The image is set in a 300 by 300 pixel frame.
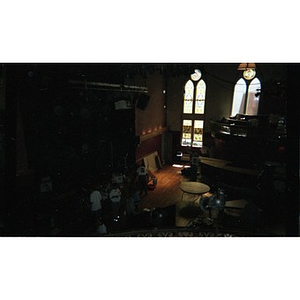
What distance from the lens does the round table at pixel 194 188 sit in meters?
4.07

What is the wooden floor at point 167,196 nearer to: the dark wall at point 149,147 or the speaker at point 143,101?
the dark wall at point 149,147

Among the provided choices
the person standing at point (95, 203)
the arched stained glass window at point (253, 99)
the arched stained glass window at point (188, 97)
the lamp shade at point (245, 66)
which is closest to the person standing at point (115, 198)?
the person standing at point (95, 203)

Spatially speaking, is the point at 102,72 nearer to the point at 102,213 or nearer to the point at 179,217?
the point at 102,213

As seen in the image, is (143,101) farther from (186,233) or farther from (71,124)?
(186,233)

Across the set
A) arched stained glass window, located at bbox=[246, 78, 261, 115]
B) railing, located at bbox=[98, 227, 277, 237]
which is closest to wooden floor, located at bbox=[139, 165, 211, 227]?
railing, located at bbox=[98, 227, 277, 237]

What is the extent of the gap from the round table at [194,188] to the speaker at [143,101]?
1402 mm

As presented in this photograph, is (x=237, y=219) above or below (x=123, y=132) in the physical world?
below

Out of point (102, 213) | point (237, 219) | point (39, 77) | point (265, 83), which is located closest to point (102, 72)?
point (39, 77)

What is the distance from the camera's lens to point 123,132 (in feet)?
13.7

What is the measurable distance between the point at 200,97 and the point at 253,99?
0.84 m

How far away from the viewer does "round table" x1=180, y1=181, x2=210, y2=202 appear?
4.07 m

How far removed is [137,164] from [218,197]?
4.73ft

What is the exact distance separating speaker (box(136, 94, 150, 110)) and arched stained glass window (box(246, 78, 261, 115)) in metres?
1.60

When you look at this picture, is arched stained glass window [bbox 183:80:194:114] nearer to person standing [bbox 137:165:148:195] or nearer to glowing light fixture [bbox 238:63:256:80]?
glowing light fixture [bbox 238:63:256:80]
